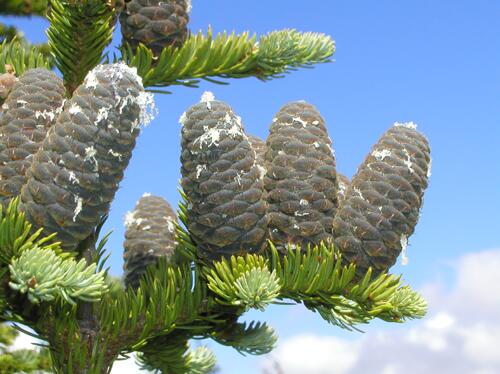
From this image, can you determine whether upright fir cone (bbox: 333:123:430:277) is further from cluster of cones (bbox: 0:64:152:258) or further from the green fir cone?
cluster of cones (bbox: 0:64:152:258)

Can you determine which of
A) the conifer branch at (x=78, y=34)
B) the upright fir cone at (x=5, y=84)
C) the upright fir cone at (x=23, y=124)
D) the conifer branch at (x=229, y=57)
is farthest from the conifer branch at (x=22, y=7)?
the upright fir cone at (x=23, y=124)

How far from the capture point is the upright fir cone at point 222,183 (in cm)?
121

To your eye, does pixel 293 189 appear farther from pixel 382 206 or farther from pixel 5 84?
pixel 5 84

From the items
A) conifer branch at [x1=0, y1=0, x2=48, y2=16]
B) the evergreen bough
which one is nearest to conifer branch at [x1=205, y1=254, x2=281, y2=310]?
the evergreen bough

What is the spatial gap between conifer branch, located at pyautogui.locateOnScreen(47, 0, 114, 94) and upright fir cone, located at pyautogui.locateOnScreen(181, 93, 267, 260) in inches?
14.8

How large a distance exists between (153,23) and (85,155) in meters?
0.58

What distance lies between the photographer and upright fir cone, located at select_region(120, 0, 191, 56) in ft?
5.27

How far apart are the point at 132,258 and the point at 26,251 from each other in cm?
47

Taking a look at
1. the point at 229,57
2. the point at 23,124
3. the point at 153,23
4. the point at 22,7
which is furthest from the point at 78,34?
the point at 22,7

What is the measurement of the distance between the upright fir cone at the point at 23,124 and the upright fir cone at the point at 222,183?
0.86 feet

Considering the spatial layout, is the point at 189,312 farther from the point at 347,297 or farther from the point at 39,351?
the point at 39,351

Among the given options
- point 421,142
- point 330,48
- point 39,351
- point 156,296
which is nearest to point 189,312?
point 156,296

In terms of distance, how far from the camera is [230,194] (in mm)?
1205

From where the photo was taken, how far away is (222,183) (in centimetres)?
120
